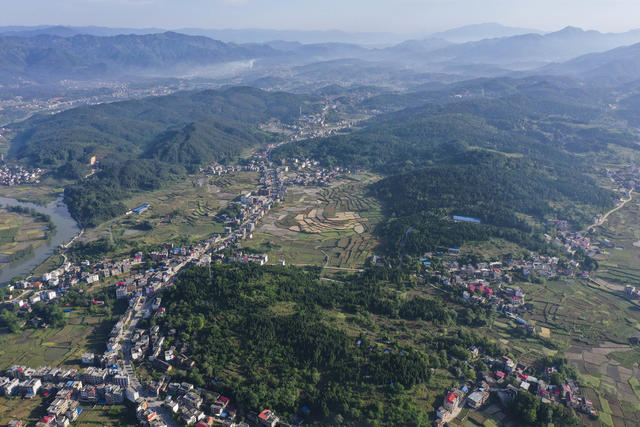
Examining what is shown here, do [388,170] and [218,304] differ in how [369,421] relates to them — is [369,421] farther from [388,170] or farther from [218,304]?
[388,170]

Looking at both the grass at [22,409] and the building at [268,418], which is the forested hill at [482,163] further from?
the grass at [22,409]

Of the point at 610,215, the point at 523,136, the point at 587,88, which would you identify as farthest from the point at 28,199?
the point at 587,88

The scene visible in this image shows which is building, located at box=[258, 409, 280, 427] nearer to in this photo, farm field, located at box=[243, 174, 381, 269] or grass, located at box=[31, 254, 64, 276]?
farm field, located at box=[243, 174, 381, 269]

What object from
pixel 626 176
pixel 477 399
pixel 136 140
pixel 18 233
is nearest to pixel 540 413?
pixel 477 399

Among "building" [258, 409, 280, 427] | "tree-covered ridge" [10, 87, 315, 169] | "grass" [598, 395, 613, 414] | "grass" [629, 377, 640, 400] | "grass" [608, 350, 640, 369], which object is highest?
"tree-covered ridge" [10, 87, 315, 169]

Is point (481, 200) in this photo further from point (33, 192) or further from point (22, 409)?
point (33, 192)

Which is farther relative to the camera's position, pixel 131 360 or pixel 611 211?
pixel 611 211

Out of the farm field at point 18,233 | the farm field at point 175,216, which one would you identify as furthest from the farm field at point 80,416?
the farm field at point 18,233

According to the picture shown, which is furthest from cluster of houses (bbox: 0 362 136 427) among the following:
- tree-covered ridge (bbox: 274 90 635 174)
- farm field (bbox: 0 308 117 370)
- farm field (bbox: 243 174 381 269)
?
tree-covered ridge (bbox: 274 90 635 174)
